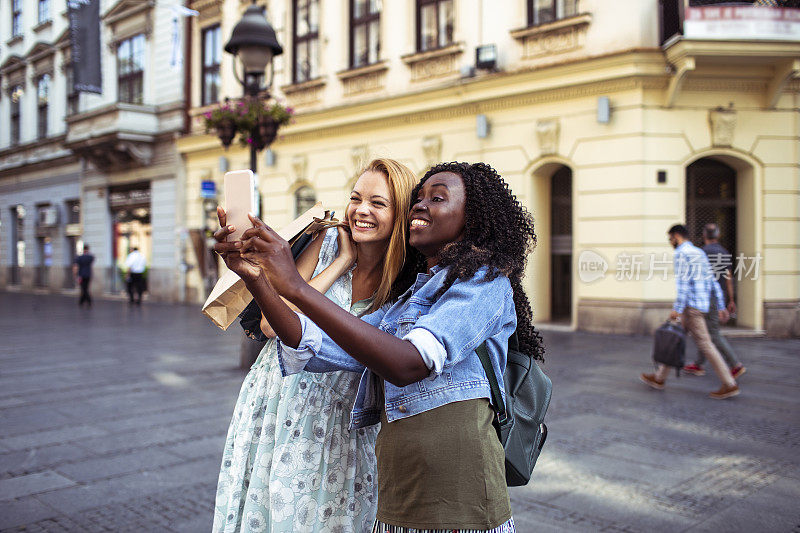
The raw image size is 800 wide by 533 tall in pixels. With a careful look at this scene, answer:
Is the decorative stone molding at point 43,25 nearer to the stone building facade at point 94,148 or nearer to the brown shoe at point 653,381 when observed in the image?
the stone building facade at point 94,148

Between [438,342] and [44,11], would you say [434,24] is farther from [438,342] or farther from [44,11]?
[44,11]

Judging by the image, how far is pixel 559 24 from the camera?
42.2 feet

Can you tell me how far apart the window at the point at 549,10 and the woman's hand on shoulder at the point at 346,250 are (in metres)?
12.1

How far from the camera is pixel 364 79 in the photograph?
16.4 meters

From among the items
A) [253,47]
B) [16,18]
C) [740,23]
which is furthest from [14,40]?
[740,23]

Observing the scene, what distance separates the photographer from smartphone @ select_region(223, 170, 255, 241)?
1587 mm

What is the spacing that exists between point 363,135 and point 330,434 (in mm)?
14761

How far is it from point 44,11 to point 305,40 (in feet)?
53.1

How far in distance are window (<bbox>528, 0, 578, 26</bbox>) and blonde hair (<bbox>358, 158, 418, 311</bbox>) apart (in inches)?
472

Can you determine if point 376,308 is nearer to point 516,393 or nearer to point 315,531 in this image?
point 516,393

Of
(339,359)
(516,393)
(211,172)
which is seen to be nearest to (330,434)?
(339,359)

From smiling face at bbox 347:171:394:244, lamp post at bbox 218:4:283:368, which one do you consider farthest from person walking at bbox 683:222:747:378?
smiling face at bbox 347:171:394:244

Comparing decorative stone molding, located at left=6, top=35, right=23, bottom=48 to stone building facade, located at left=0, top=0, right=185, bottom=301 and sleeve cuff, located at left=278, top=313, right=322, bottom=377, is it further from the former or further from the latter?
sleeve cuff, located at left=278, top=313, right=322, bottom=377

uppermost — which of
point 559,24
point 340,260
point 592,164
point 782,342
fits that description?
point 559,24
